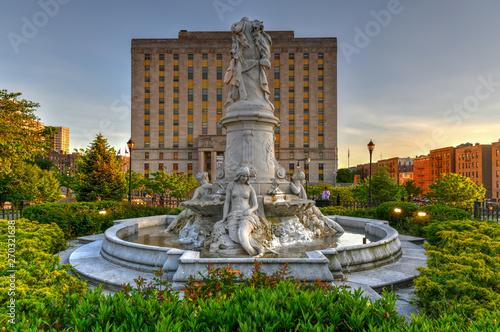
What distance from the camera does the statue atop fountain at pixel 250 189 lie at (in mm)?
8273

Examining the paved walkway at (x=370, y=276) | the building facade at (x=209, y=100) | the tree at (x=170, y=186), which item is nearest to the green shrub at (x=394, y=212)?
the paved walkway at (x=370, y=276)

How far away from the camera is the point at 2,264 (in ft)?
14.6

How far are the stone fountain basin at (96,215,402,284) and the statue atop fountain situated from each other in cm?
152

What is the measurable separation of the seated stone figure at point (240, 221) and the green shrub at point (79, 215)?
725cm

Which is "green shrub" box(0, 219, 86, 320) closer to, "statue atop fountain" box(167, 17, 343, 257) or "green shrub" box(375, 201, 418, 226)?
"statue atop fountain" box(167, 17, 343, 257)

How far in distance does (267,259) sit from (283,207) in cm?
359

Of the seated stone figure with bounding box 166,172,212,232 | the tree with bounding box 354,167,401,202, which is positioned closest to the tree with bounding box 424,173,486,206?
the tree with bounding box 354,167,401,202

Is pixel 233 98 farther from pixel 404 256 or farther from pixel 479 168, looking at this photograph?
pixel 479 168

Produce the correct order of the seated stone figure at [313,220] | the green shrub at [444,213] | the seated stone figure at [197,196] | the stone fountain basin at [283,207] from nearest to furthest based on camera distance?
1. the stone fountain basin at [283,207]
2. the seated stone figure at [313,220]
3. the seated stone figure at [197,196]
4. the green shrub at [444,213]

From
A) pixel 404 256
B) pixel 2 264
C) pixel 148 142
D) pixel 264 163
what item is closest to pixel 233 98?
pixel 264 163

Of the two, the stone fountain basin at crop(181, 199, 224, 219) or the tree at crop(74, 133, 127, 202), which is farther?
the tree at crop(74, 133, 127, 202)

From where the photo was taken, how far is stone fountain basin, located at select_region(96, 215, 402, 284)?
221 inches

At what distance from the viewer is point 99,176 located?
27.1 metres

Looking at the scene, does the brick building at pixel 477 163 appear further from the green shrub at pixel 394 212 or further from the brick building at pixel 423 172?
the green shrub at pixel 394 212
